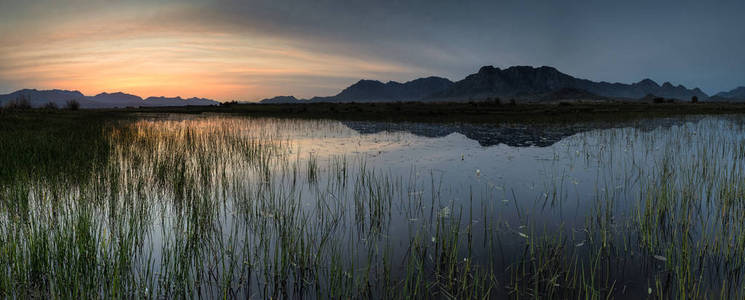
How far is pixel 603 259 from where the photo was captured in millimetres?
5754

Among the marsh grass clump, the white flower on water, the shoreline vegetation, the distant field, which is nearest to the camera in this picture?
the marsh grass clump

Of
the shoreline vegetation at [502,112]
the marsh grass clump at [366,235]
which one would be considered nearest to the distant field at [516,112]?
the shoreline vegetation at [502,112]

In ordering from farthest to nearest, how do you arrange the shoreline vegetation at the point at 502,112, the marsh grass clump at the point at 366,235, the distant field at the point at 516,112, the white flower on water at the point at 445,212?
the distant field at the point at 516,112
the shoreline vegetation at the point at 502,112
the white flower on water at the point at 445,212
the marsh grass clump at the point at 366,235

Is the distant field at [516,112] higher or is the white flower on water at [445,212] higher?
the distant field at [516,112]

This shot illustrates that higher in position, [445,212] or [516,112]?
[516,112]

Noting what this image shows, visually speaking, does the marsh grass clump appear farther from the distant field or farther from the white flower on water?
the distant field

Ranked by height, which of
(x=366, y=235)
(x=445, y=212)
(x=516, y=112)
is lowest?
(x=366, y=235)

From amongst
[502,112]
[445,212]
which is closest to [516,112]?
[502,112]

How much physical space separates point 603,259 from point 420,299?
342 centimetres

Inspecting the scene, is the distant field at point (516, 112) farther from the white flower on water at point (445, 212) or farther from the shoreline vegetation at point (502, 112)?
the white flower on water at point (445, 212)

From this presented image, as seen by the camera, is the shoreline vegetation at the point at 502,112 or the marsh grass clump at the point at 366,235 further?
the shoreline vegetation at the point at 502,112

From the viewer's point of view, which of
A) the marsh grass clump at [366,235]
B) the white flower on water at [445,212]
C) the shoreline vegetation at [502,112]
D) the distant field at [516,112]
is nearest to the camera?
the marsh grass clump at [366,235]

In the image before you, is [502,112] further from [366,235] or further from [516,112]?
[366,235]

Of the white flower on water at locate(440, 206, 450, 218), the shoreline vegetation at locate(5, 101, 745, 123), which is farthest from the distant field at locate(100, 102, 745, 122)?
the white flower on water at locate(440, 206, 450, 218)
